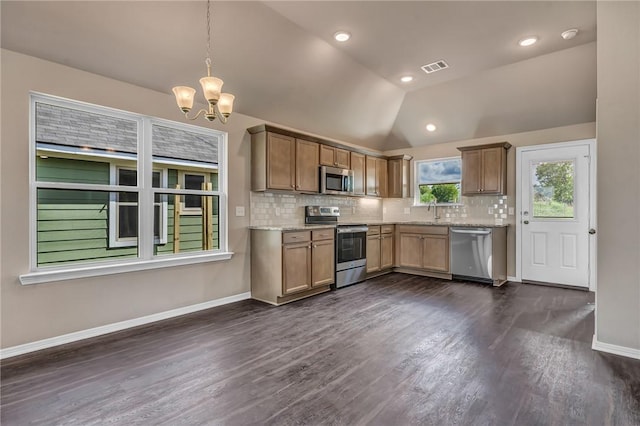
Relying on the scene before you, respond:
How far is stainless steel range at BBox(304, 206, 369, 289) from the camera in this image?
4.81 metres

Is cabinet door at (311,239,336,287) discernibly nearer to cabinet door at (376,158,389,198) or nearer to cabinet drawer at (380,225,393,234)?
cabinet drawer at (380,225,393,234)

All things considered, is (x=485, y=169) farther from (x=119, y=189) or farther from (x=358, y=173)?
(x=119, y=189)

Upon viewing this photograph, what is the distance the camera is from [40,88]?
8.93 ft

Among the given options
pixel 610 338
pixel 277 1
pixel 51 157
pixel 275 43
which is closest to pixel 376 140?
pixel 275 43

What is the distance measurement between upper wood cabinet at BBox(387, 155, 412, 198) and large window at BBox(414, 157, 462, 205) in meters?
0.18

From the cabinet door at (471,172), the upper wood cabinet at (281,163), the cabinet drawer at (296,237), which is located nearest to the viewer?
the cabinet drawer at (296,237)

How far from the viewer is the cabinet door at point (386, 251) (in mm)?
5695

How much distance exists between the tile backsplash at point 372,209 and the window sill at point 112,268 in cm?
85

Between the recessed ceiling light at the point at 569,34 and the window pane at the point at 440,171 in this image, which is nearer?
the recessed ceiling light at the point at 569,34

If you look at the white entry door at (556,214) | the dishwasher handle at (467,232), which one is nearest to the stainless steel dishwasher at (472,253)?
the dishwasher handle at (467,232)

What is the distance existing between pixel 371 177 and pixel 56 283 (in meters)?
4.72

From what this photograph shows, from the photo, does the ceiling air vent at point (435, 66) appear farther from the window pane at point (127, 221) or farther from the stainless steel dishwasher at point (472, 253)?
the window pane at point (127, 221)

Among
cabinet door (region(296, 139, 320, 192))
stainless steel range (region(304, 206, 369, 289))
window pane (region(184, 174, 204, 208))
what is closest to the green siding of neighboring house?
window pane (region(184, 174, 204, 208))

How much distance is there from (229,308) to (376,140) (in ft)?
13.7
